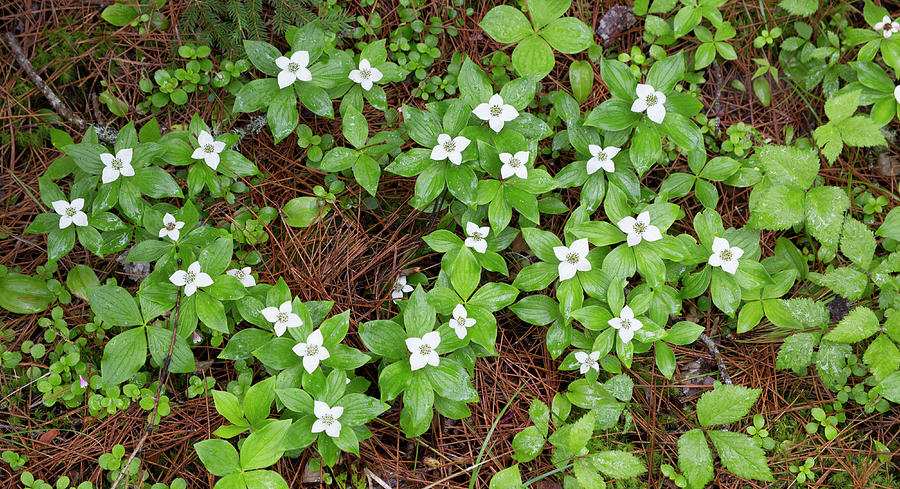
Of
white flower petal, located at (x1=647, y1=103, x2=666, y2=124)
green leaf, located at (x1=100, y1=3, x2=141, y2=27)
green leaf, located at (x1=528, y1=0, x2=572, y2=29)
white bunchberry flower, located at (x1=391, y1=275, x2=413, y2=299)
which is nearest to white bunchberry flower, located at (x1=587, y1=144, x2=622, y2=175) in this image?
white flower petal, located at (x1=647, y1=103, x2=666, y2=124)

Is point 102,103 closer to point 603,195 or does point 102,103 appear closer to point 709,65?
point 603,195

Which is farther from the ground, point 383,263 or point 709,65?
point 709,65

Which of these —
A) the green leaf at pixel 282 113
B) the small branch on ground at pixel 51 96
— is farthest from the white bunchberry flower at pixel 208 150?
the small branch on ground at pixel 51 96

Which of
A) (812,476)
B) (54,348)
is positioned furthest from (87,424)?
(812,476)

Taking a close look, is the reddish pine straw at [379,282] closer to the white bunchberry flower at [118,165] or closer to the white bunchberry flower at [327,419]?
the white bunchberry flower at [327,419]

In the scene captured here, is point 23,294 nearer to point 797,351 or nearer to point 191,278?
point 191,278
